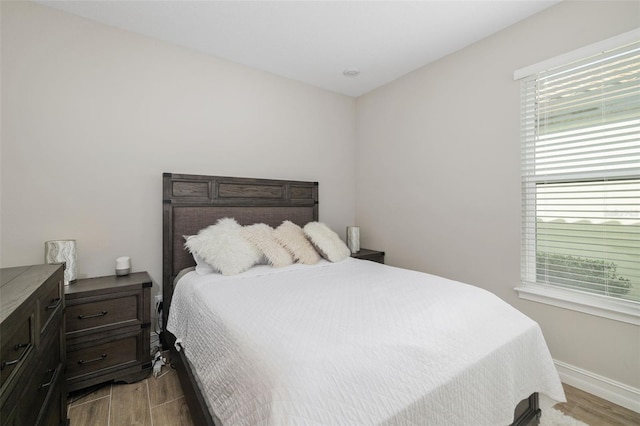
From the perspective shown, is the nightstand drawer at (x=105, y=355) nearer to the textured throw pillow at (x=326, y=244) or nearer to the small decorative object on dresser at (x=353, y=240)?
the textured throw pillow at (x=326, y=244)

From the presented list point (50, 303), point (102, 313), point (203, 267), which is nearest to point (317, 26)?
point (203, 267)

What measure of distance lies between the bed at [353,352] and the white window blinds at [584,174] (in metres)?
0.89

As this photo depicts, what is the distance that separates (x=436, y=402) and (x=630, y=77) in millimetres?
2325

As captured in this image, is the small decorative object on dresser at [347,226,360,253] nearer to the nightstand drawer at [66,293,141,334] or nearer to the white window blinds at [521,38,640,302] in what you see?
the white window blinds at [521,38,640,302]

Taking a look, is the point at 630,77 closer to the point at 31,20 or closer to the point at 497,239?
the point at 497,239

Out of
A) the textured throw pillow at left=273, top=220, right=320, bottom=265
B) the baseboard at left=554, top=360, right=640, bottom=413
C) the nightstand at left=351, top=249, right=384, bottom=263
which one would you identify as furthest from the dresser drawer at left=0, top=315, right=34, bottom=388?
the baseboard at left=554, top=360, right=640, bottom=413

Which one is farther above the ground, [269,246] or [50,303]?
[269,246]

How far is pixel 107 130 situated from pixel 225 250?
1.40 metres

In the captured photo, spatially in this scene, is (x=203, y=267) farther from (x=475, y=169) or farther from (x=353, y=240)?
(x=475, y=169)

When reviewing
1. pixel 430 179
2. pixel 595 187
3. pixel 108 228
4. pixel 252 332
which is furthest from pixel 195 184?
pixel 595 187

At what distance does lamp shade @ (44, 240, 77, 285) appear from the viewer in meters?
1.91

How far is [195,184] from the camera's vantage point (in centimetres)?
258

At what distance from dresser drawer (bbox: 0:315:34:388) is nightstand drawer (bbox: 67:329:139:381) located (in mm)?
985

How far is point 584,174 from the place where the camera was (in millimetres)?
1941
